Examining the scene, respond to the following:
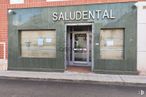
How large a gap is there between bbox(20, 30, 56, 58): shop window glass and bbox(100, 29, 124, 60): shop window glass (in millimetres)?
2922

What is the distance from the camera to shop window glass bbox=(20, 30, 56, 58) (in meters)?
15.0

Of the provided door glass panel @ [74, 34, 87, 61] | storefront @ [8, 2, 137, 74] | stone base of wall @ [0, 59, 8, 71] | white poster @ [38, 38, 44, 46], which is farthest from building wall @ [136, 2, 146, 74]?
stone base of wall @ [0, 59, 8, 71]

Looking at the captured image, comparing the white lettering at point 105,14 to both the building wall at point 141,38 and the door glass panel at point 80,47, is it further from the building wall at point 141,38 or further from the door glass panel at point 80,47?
the door glass panel at point 80,47

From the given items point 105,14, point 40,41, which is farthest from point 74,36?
point 105,14

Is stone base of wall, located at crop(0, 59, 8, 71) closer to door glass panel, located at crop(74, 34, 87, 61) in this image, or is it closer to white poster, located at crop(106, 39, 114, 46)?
door glass panel, located at crop(74, 34, 87, 61)

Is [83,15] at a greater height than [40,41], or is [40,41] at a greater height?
[83,15]

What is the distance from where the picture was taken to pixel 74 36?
54.5 ft

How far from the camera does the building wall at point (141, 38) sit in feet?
43.2

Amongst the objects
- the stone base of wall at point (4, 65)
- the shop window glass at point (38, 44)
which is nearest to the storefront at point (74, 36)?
the shop window glass at point (38, 44)

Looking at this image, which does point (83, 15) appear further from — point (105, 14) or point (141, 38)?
point (141, 38)

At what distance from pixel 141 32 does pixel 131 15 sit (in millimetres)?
1060

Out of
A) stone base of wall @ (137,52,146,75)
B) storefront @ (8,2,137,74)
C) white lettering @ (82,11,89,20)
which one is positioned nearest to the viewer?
stone base of wall @ (137,52,146,75)

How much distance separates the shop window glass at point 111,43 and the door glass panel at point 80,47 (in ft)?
8.19

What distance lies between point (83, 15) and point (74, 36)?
8.94 feet
